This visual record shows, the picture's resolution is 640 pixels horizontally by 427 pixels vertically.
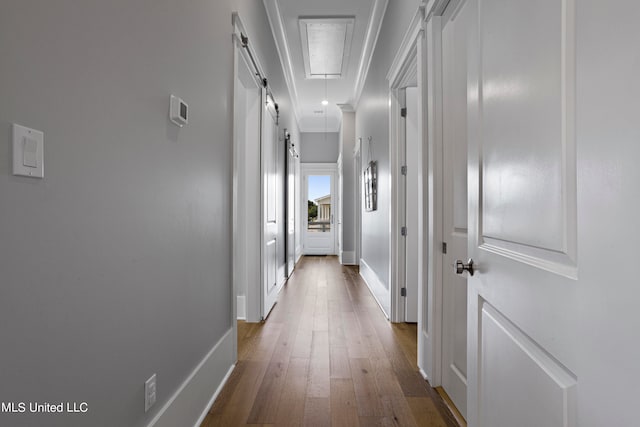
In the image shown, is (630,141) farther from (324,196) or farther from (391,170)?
(324,196)

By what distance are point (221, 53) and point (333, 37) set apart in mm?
2820

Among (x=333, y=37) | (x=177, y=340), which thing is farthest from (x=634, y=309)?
(x=333, y=37)

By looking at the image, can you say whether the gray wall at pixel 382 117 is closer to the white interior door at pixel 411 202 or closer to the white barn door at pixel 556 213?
the white interior door at pixel 411 202

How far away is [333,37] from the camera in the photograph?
4.47 m

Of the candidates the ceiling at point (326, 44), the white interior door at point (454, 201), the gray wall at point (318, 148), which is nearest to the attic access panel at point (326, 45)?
the ceiling at point (326, 44)

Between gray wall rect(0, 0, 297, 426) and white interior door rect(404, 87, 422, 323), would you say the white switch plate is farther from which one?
white interior door rect(404, 87, 422, 323)

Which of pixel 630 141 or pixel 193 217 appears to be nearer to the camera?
pixel 630 141

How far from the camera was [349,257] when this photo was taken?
7273 mm

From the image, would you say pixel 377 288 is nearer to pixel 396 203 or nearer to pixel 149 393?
pixel 396 203

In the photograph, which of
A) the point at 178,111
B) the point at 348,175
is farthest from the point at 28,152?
the point at 348,175

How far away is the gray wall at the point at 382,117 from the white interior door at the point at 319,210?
370cm

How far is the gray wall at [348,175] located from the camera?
23.6ft

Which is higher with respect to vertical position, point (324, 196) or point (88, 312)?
point (324, 196)

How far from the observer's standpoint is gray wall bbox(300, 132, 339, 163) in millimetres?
8758
